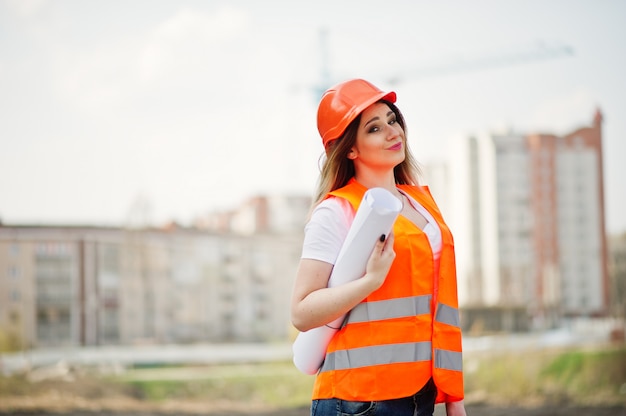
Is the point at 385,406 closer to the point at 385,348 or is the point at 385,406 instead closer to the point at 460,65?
the point at 385,348

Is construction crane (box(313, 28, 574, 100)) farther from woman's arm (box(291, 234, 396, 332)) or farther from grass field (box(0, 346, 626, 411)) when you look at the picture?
woman's arm (box(291, 234, 396, 332))

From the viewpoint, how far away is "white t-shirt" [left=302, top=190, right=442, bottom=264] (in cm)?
128

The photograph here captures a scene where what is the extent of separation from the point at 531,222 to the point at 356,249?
684 inches

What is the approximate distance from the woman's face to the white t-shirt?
3.9 inches

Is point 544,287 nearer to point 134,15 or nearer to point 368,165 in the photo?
point 134,15

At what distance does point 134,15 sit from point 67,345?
395cm

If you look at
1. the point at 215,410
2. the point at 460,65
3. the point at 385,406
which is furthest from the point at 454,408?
the point at 460,65

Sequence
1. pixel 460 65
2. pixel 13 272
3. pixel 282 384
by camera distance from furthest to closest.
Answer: pixel 460 65
pixel 13 272
pixel 282 384

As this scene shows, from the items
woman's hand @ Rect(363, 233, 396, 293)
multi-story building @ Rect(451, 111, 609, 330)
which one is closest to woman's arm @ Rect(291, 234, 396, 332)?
woman's hand @ Rect(363, 233, 396, 293)

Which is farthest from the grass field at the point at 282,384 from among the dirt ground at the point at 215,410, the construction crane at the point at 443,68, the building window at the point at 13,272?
the construction crane at the point at 443,68

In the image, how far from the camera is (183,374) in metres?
9.18

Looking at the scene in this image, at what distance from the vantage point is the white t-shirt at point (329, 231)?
1.28 metres

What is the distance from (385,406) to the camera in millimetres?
1242

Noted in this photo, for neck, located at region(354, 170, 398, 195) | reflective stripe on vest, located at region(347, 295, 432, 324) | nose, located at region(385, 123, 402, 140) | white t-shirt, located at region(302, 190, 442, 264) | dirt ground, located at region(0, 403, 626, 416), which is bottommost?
dirt ground, located at region(0, 403, 626, 416)
